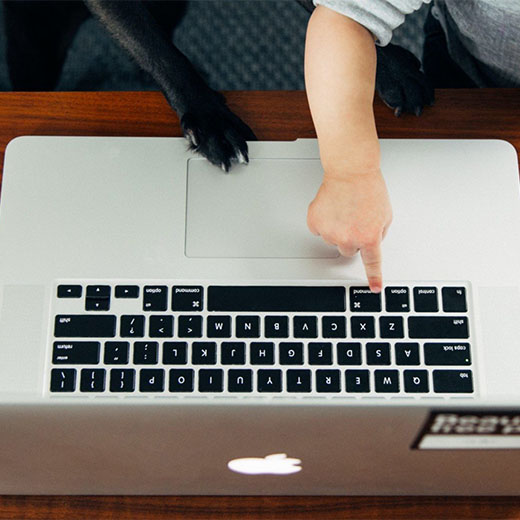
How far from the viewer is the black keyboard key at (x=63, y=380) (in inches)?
18.3

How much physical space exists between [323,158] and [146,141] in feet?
0.53

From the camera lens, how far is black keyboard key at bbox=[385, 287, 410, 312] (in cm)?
48

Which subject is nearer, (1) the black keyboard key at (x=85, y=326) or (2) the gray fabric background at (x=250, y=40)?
(1) the black keyboard key at (x=85, y=326)

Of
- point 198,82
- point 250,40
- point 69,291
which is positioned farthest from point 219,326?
Answer: point 250,40

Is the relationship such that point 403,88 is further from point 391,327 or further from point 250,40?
point 250,40

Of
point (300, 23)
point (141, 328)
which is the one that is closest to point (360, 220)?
point (141, 328)

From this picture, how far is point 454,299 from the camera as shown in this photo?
49cm

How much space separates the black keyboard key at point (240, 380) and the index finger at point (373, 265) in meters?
0.12

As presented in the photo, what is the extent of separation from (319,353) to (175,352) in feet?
0.37

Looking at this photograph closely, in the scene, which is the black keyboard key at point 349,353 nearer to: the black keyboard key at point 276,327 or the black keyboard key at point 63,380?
the black keyboard key at point 276,327

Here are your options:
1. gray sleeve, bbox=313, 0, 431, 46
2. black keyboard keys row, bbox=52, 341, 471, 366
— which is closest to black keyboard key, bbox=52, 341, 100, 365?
black keyboard keys row, bbox=52, 341, 471, 366

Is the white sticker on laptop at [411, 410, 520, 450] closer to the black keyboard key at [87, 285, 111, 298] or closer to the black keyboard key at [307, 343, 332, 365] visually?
the black keyboard key at [307, 343, 332, 365]

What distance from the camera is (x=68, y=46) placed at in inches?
37.4

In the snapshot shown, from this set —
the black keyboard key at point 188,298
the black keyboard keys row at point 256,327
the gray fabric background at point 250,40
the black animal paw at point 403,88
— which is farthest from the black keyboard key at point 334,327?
the gray fabric background at point 250,40
